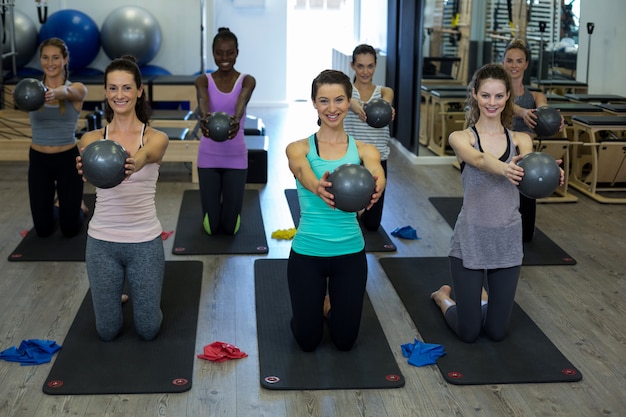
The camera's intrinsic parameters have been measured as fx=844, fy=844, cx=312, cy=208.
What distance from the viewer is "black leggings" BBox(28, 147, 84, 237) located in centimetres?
446

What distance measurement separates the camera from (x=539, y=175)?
9.48 ft

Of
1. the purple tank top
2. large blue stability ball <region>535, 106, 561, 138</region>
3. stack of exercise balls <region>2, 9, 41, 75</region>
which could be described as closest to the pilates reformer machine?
stack of exercise balls <region>2, 9, 41, 75</region>

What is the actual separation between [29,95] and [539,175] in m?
2.58

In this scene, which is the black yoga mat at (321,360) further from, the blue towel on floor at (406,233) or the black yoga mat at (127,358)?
the blue towel on floor at (406,233)

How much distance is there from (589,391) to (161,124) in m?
4.69

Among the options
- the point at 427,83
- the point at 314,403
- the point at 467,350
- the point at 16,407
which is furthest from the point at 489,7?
the point at 16,407

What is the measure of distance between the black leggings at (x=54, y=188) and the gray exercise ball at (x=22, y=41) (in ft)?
11.4

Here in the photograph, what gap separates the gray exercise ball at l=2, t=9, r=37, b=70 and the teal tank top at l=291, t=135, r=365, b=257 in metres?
5.35

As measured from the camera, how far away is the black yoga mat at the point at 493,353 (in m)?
3.07

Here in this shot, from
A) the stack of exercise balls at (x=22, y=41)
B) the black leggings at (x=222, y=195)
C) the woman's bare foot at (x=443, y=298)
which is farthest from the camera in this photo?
the stack of exercise balls at (x=22, y=41)

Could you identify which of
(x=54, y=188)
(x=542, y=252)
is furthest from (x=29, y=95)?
(x=542, y=252)

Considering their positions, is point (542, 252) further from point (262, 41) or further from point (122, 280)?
point (262, 41)

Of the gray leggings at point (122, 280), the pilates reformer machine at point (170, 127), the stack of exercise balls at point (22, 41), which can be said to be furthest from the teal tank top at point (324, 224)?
the stack of exercise balls at point (22, 41)

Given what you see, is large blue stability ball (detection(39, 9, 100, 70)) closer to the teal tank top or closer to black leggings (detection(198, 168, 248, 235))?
black leggings (detection(198, 168, 248, 235))
